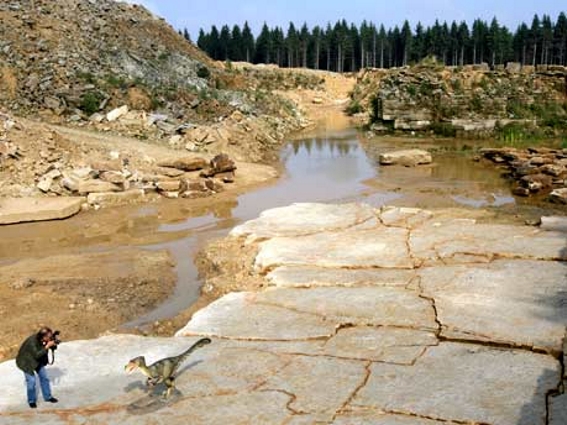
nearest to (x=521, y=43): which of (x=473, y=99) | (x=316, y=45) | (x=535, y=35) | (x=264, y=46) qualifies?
(x=535, y=35)

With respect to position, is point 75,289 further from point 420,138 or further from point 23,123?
point 420,138

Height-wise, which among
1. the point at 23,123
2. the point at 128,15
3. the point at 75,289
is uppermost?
the point at 128,15

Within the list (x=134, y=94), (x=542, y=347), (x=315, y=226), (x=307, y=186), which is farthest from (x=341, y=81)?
(x=542, y=347)

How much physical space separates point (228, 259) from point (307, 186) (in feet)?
27.4

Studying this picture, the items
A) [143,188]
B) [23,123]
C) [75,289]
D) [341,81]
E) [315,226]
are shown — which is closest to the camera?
[75,289]

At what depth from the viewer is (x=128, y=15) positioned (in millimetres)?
32781

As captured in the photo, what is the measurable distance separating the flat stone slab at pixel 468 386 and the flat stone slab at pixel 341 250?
306 cm

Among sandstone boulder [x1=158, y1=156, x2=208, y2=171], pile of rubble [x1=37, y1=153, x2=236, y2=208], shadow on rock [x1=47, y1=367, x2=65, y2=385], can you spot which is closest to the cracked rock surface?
shadow on rock [x1=47, y1=367, x2=65, y2=385]

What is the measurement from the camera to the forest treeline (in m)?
73.8

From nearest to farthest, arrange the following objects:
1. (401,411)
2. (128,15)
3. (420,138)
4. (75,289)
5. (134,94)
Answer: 1. (401,411)
2. (75,289)
3. (134,94)
4. (420,138)
5. (128,15)

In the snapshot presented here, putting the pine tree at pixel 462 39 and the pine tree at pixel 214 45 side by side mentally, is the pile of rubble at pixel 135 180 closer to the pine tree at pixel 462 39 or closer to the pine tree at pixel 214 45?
the pine tree at pixel 462 39

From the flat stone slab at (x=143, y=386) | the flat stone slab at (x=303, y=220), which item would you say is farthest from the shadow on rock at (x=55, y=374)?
the flat stone slab at (x=303, y=220)

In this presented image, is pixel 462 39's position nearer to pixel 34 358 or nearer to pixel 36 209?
pixel 36 209

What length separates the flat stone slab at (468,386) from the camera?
215 inches
